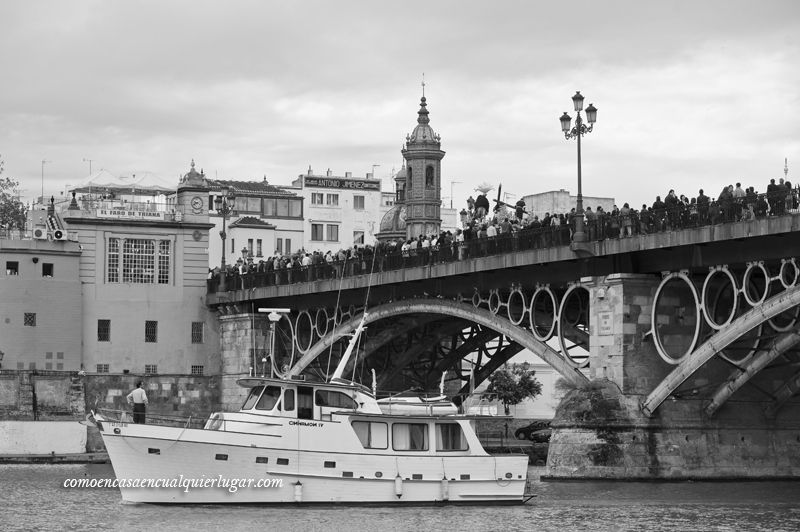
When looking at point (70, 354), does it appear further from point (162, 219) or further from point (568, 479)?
point (568, 479)

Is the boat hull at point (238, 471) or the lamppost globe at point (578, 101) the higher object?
the lamppost globe at point (578, 101)

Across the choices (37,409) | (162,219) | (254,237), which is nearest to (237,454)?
(37,409)

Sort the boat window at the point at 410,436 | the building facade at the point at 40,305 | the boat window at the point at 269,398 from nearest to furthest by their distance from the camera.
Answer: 1. the boat window at the point at 269,398
2. the boat window at the point at 410,436
3. the building facade at the point at 40,305

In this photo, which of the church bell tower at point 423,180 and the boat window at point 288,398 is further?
the church bell tower at point 423,180

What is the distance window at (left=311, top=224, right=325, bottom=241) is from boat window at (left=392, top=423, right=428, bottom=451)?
306ft

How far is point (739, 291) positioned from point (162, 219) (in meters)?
46.3

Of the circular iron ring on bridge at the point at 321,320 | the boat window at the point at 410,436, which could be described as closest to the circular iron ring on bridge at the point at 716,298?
the boat window at the point at 410,436

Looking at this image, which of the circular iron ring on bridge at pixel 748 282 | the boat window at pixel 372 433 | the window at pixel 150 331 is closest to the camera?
the boat window at pixel 372 433

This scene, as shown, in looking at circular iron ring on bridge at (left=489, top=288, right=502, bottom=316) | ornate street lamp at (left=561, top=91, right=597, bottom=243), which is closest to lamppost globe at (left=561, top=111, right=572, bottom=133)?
ornate street lamp at (left=561, top=91, right=597, bottom=243)

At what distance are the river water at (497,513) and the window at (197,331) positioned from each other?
36.3 metres

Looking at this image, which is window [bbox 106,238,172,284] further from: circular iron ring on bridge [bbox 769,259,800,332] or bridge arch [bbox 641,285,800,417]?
circular iron ring on bridge [bbox 769,259,800,332]

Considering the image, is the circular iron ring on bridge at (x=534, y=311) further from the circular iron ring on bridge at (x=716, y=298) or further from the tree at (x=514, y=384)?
the tree at (x=514, y=384)

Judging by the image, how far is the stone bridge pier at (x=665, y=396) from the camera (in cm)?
5884

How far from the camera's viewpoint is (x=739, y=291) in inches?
2158
